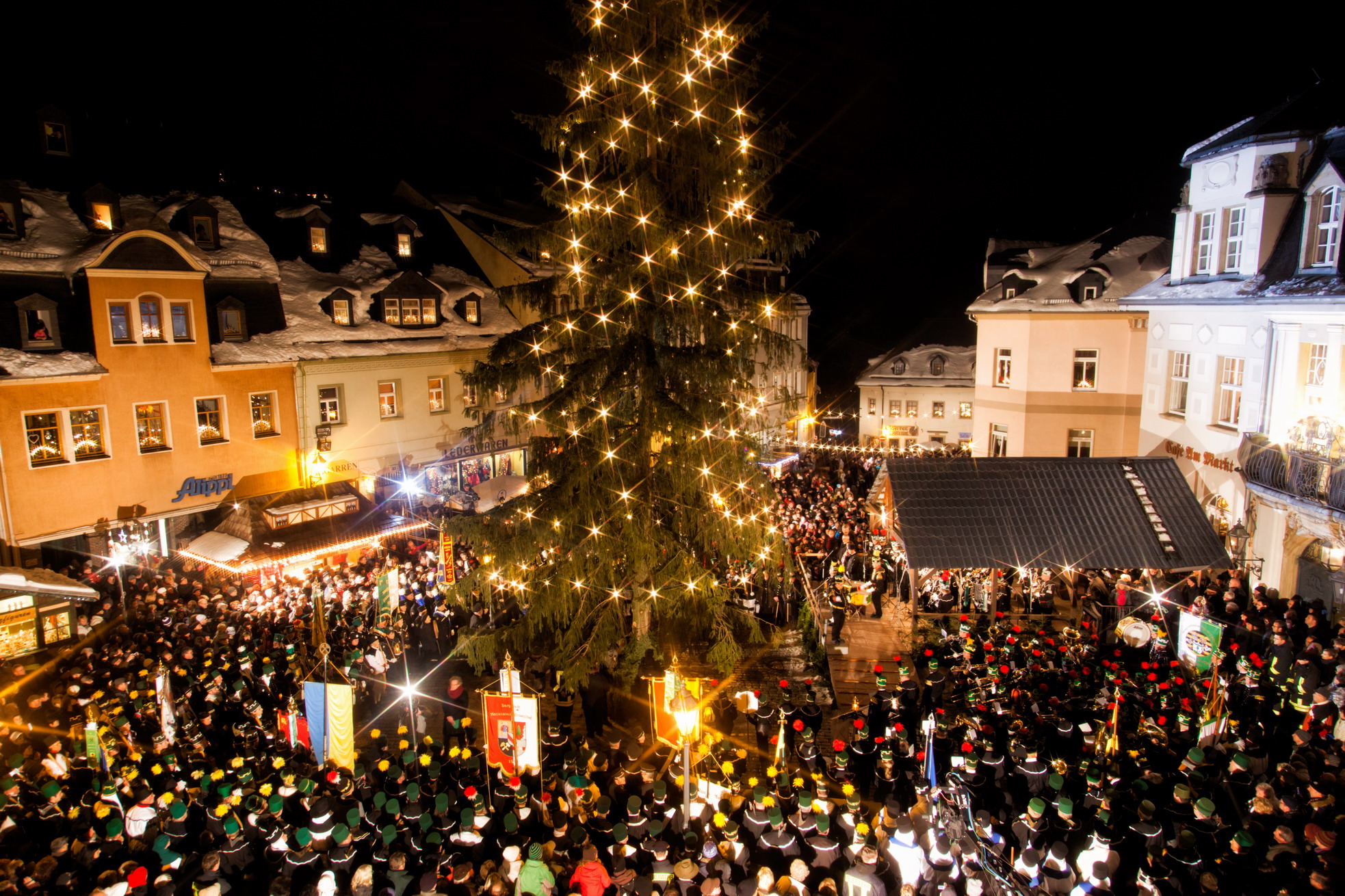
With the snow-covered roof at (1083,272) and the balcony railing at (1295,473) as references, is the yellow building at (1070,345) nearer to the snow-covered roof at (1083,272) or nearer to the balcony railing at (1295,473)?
the snow-covered roof at (1083,272)

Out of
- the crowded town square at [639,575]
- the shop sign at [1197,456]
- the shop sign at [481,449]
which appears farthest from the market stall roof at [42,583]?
the shop sign at [1197,456]

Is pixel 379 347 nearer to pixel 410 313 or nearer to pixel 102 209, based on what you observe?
pixel 410 313

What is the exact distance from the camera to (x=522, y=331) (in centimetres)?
1280

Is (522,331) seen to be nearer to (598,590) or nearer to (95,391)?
(598,590)

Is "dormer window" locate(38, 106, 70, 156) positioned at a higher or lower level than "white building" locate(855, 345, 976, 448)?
higher

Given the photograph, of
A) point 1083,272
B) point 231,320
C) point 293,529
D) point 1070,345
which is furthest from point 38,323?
point 1083,272

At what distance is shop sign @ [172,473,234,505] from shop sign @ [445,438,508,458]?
24.4 feet

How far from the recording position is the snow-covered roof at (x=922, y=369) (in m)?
44.4

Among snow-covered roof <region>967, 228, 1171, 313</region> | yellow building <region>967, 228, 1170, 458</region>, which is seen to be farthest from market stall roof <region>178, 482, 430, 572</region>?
snow-covered roof <region>967, 228, 1171, 313</region>

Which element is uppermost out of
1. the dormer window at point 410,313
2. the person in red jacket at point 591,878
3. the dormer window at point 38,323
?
the dormer window at point 410,313

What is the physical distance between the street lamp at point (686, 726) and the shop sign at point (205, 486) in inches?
682

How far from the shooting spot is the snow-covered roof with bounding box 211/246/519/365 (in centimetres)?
2362

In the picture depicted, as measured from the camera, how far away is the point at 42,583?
1558cm

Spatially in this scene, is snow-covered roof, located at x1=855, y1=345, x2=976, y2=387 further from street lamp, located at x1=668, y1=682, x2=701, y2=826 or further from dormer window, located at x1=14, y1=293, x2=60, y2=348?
dormer window, located at x1=14, y1=293, x2=60, y2=348
